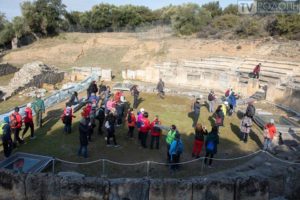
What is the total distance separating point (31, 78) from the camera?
83.1 feet

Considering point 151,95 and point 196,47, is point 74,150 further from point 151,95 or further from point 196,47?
point 196,47

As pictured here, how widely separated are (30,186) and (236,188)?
523 cm

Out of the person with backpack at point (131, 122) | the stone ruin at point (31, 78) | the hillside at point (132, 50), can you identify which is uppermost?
the hillside at point (132, 50)

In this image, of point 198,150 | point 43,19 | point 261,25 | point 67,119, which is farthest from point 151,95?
point 43,19

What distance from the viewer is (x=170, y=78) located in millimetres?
29219

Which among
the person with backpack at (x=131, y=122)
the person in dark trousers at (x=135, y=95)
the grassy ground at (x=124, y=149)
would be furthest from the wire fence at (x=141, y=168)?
the person in dark trousers at (x=135, y=95)

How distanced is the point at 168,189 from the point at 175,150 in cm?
334

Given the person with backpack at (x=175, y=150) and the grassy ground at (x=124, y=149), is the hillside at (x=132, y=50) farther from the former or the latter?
the person with backpack at (x=175, y=150)

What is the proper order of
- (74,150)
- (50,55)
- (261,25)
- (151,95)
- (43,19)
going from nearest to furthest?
(74,150) → (151,95) → (261,25) → (50,55) → (43,19)

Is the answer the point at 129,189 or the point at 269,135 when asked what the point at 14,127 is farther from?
the point at 269,135

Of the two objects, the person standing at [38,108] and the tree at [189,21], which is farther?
the tree at [189,21]

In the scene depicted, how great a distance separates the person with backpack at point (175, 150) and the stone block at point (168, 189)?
3.18 m

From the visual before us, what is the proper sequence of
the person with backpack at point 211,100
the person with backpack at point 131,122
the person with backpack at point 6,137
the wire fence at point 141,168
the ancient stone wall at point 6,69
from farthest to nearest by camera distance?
the ancient stone wall at point 6,69 → the person with backpack at point 211,100 → the person with backpack at point 131,122 → the person with backpack at point 6,137 → the wire fence at point 141,168

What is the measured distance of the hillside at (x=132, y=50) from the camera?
31.0 meters
